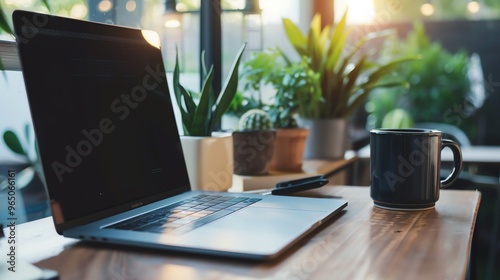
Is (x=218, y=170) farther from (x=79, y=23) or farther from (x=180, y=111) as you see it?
(x=79, y=23)

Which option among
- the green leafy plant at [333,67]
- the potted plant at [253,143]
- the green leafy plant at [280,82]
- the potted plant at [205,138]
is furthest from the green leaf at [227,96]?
the green leafy plant at [333,67]

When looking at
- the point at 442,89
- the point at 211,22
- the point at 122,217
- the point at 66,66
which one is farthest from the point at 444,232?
the point at 442,89

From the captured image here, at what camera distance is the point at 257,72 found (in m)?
1.34

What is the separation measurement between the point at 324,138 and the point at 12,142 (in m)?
1.00

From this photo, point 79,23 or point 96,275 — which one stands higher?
point 79,23

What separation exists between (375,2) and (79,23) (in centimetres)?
166

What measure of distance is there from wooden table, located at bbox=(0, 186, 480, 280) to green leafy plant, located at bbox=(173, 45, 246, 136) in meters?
0.38

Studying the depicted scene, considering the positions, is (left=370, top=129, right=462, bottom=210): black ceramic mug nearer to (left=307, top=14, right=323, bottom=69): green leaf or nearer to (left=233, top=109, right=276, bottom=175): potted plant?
(left=233, top=109, right=276, bottom=175): potted plant

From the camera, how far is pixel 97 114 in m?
0.75

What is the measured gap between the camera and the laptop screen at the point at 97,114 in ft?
2.17

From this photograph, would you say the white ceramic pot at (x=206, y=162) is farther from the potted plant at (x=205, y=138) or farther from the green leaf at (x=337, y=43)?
the green leaf at (x=337, y=43)

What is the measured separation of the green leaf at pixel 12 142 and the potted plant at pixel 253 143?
445 mm

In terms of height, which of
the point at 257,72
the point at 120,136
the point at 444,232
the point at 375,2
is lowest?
the point at 444,232

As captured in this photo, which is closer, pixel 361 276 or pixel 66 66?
pixel 361 276
